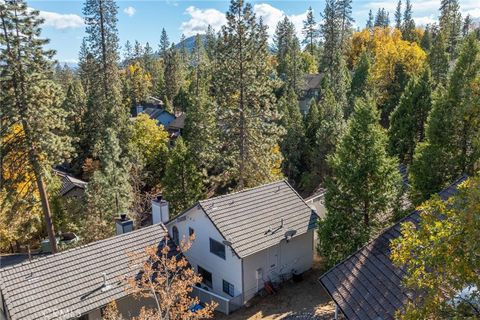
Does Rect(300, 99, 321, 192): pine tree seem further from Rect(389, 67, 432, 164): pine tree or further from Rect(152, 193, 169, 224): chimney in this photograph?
Rect(152, 193, 169, 224): chimney

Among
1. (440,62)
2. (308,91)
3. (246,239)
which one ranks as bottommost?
(246,239)

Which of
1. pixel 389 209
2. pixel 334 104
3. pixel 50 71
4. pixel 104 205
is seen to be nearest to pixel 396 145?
pixel 334 104

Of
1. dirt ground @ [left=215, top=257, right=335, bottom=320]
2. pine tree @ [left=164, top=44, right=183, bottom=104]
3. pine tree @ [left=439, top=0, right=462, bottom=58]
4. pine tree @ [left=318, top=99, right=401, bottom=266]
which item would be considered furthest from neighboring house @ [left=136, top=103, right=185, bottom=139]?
pine tree @ [left=439, top=0, right=462, bottom=58]

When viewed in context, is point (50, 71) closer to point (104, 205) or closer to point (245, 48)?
point (104, 205)

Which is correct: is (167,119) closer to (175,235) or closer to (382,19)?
(175,235)

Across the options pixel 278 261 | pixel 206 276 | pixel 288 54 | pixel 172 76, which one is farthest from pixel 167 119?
pixel 278 261

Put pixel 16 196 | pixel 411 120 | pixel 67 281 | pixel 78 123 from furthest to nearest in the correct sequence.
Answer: pixel 78 123, pixel 411 120, pixel 16 196, pixel 67 281

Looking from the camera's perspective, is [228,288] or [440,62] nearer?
[228,288]
